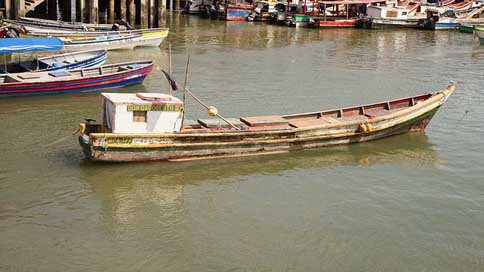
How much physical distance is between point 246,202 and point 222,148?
2.49m

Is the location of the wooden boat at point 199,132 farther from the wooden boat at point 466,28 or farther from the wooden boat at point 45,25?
the wooden boat at point 466,28

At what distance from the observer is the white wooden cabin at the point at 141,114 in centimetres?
1480

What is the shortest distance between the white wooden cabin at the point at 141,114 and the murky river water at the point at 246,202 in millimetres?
984

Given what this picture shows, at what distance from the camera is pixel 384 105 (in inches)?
777

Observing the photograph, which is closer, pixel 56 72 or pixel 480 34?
pixel 56 72

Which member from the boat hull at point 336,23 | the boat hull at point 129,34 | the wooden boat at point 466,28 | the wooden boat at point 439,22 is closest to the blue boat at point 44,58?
the boat hull at point 129,34

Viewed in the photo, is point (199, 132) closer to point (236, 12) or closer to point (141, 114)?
point (141, 114)

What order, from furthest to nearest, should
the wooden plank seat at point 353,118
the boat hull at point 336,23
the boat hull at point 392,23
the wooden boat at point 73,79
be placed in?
the boat hull at point 392,23
the boat hull at point 336,23
the wooden boat at point 73,79
the wooden plank seat at point 353,118

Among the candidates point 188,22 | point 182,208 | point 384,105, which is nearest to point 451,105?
point 384,105

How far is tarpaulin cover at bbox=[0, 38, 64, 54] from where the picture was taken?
71.1ft

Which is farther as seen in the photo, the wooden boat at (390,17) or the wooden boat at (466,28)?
the wooden boat at (390,17)

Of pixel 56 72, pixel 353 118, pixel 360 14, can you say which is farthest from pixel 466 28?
pixel 56 72

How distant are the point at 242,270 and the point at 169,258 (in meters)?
1.37

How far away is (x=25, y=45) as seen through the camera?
874 inches
